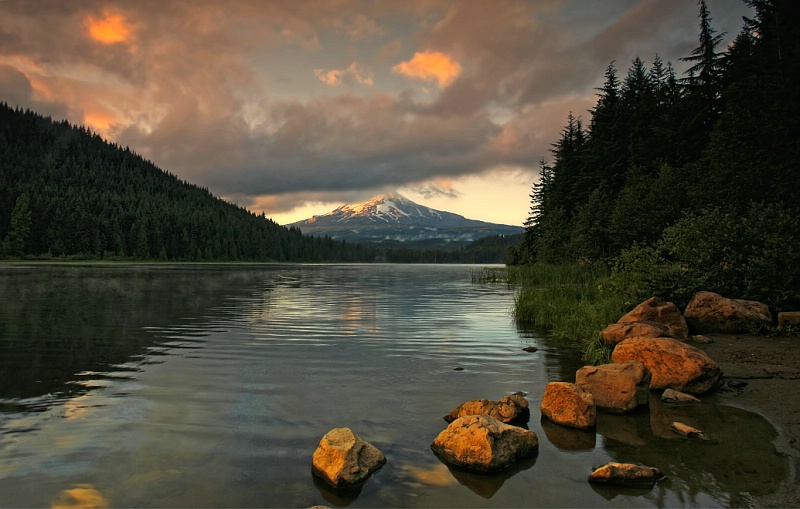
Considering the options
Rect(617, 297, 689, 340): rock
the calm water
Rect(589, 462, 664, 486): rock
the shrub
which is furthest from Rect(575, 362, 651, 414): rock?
the shrub

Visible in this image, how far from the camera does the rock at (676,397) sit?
11.1m

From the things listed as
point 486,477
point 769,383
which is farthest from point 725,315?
point 486,477

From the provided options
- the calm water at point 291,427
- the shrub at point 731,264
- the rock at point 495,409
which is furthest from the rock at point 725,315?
the rock at point 495,409

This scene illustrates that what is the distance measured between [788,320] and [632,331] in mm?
6939

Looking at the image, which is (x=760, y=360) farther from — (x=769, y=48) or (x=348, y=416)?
(x=769, y=48)

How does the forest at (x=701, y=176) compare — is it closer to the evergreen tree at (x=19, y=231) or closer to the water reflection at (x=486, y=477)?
the water reflection at (x=486, y=477)

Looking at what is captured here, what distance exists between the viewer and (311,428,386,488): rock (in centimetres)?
707

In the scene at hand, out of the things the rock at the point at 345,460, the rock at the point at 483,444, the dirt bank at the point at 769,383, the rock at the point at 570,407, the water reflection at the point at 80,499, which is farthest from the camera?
the rock at the point at 570,407

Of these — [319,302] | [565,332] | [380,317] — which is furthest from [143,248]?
[565,332]

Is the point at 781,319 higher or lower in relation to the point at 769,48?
lower

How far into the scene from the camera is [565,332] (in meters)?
21.1

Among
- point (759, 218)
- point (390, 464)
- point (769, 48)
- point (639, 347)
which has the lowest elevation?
point (390, 464)

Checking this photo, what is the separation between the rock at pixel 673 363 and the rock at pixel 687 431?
2.65 meters

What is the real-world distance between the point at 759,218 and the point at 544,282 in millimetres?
27933
